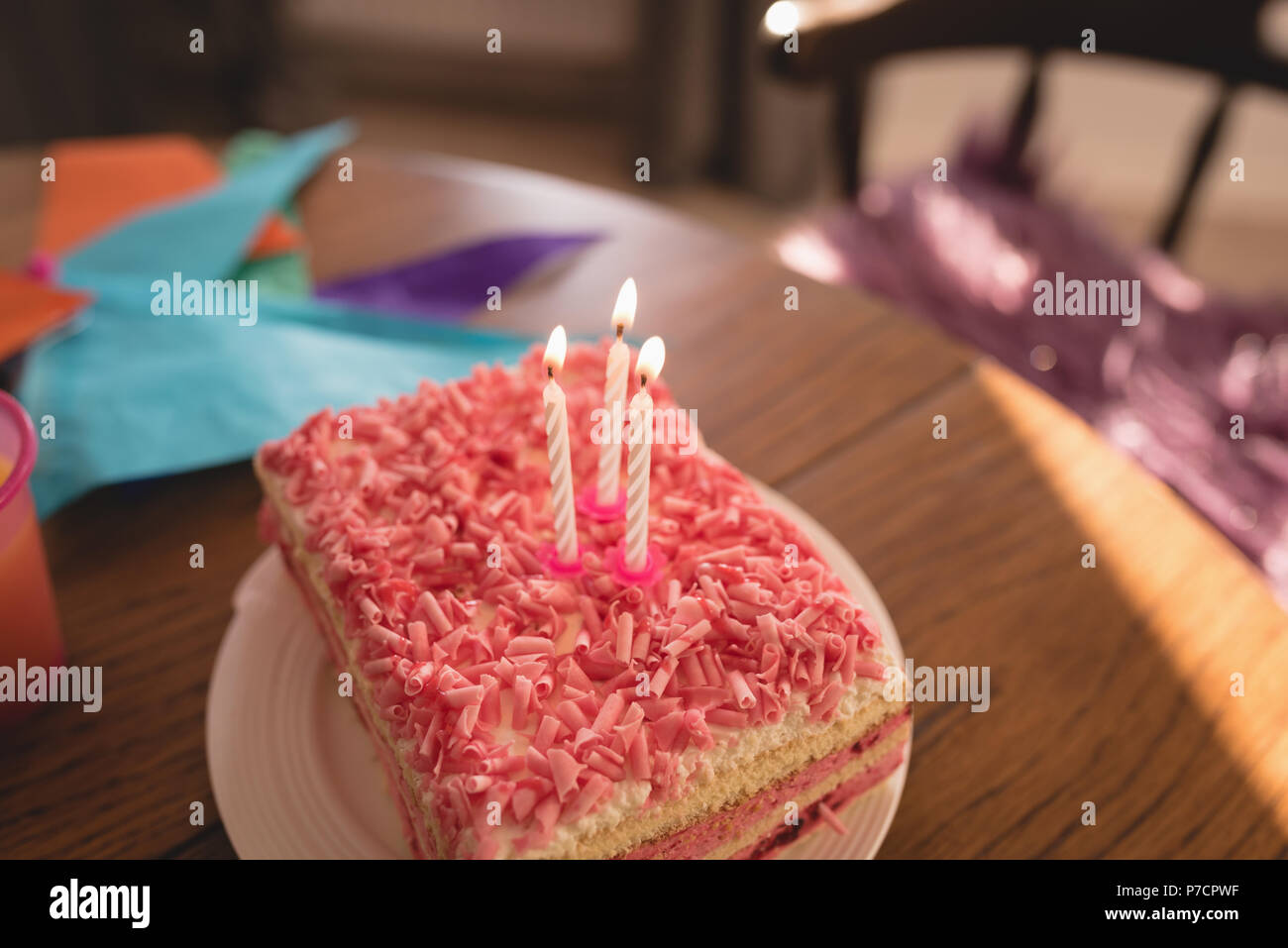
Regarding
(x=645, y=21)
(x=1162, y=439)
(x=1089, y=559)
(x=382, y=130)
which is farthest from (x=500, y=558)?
(x=382, y=130)

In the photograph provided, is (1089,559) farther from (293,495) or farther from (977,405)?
(293,495)

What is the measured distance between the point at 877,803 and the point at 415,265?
0.99m

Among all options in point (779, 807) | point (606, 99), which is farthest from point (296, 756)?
point (606, 99)

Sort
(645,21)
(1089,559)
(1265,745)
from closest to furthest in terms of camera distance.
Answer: (1265,745), (1089,559), (645,21)

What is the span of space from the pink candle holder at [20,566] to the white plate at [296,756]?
156 millimetres

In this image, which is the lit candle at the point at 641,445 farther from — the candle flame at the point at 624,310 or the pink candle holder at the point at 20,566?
the pink candle holder at the point at 20,566

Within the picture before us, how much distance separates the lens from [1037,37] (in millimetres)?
1845

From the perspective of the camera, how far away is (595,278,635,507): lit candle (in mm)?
792

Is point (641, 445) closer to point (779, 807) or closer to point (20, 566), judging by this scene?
point (779, 807)

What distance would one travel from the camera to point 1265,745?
970 millimetres

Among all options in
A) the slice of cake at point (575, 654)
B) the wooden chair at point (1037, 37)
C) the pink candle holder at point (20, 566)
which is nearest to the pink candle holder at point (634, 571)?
the slice of cake at point (575, 654)

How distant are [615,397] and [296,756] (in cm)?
42

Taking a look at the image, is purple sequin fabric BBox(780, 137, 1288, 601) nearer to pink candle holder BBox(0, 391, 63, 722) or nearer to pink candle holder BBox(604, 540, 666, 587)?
pink candle holder BBox(604, 540, 666, 587)

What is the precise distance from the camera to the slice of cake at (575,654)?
2.51 feet
